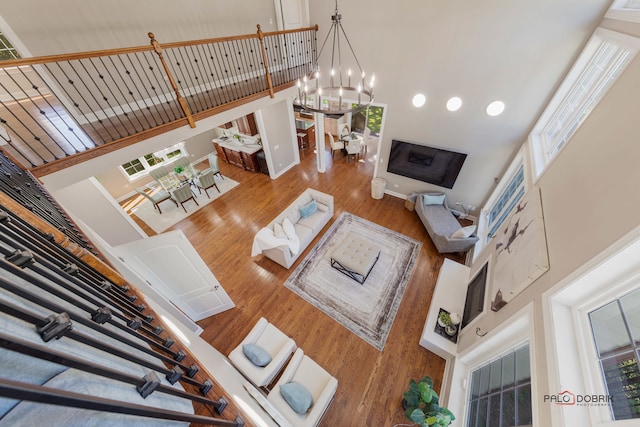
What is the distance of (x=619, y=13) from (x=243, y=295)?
21.1ft

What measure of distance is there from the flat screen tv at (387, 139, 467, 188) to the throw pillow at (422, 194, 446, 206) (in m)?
0.27

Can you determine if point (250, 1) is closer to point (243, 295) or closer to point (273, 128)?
point (273, 128)

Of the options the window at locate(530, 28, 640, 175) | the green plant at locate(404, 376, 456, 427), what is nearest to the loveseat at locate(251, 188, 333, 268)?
the green plant at locate(404, 376, 456, 427)

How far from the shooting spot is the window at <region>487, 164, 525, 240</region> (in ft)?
12.2

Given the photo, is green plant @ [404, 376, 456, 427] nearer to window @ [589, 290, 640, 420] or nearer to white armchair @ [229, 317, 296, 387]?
window @ [589, 290, 640, 420]

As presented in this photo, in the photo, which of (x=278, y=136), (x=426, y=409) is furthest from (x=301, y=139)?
(x=426, y=409)

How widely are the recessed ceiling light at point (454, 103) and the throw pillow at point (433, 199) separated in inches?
73.9

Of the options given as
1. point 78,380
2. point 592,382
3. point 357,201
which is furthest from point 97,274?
point 357,201

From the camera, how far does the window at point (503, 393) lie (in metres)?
1.87

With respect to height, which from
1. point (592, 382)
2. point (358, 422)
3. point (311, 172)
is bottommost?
point (358, 422)

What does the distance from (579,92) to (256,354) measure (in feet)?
18.7

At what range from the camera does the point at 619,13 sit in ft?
8.60

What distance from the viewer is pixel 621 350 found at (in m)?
1.33

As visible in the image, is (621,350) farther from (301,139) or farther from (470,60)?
(301,139)
